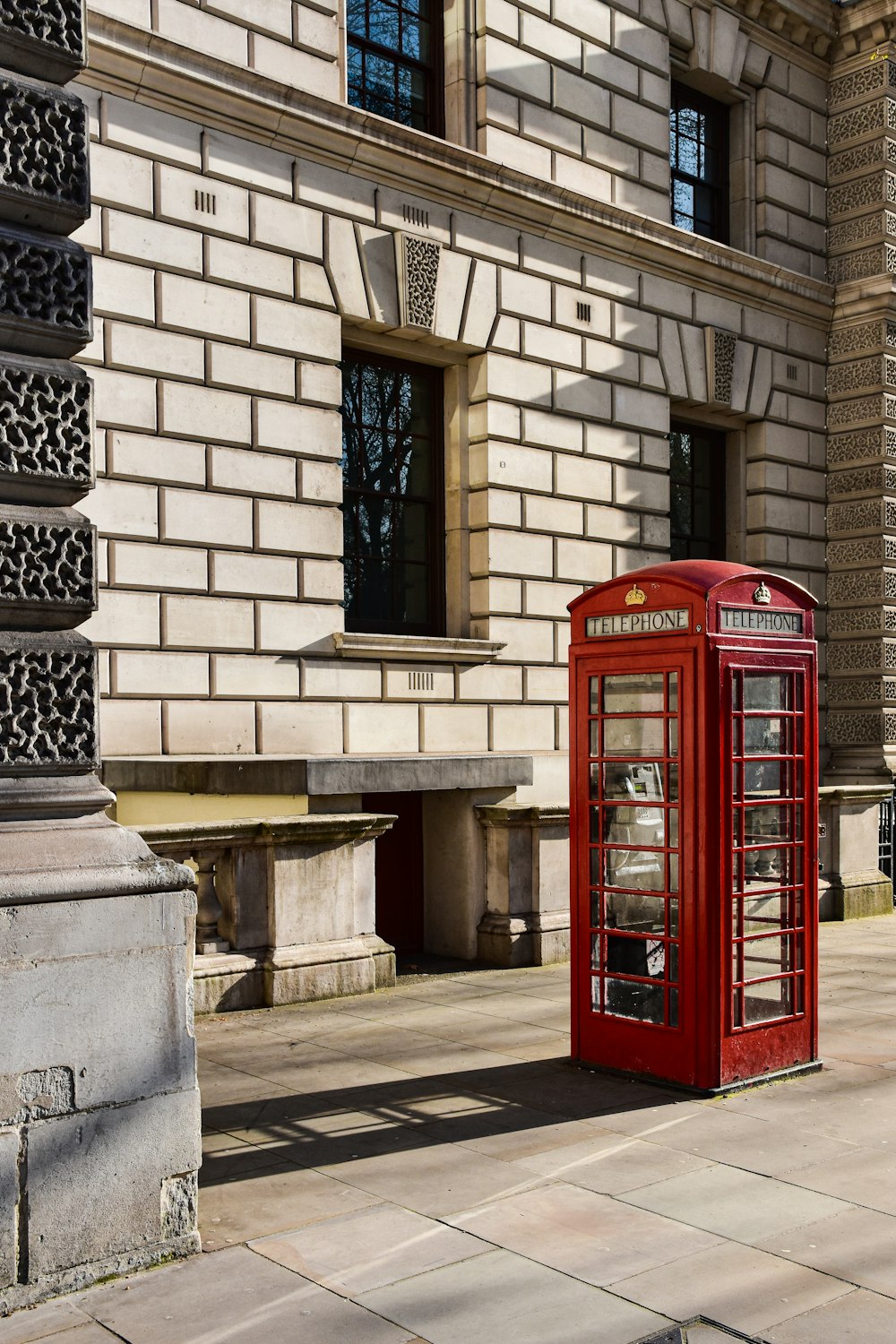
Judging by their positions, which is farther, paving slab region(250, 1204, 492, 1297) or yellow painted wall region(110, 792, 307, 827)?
yellow painted wall region(110, 792, 307, 827)

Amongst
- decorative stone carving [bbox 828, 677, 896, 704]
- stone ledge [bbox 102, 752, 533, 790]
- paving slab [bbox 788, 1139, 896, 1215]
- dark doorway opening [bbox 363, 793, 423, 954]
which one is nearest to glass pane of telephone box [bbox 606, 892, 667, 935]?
paving slab [bbox 788, 1139, 896, 1215]

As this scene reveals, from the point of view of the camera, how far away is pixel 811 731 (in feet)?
24.1

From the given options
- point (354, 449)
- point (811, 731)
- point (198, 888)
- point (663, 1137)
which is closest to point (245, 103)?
point (354, 449)

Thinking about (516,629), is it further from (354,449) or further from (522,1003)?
(522,1003)

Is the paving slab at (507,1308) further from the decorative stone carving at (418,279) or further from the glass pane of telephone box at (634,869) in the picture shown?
the decorative stone carving at (418,279)

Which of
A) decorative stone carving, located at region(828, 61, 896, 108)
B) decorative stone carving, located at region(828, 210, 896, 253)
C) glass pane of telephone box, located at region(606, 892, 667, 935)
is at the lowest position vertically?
glass pane of telephone box, located at region(606, 892, 667, 935)

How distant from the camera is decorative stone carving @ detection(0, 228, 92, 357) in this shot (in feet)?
15.5

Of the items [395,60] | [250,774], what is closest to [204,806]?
[250,774]

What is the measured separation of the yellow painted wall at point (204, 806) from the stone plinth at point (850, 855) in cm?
654

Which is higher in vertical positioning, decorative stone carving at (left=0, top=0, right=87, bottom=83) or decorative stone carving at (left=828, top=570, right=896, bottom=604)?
decorative stone carving at (left=0, top=0, right=87, bottom=83)

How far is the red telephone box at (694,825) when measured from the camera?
6.76 meters

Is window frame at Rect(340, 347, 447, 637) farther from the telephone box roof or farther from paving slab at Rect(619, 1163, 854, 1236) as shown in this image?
paving slab at Rect(619, 1163, 854, 1236)

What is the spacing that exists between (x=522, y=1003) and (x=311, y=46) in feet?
25.9

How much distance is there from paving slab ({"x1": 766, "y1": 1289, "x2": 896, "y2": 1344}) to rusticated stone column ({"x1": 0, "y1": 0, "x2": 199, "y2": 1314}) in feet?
6.87
